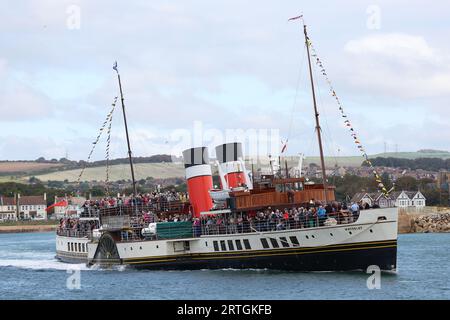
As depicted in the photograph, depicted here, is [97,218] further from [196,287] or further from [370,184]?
[370,184]

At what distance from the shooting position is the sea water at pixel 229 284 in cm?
4659

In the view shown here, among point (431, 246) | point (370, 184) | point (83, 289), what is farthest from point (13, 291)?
point (370, 184)

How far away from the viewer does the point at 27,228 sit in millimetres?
180875

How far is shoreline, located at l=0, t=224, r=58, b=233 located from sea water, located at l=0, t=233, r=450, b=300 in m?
113

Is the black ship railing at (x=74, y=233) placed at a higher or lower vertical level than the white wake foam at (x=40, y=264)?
higher

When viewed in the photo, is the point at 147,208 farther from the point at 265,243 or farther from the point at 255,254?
the point at 265,243

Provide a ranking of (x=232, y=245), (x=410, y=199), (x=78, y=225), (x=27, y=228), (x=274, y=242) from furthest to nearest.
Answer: (x=27, y=228) < (x=410, y=199) < (x=78, y=225) < (x=232, y=245) < (x=274, y=242)

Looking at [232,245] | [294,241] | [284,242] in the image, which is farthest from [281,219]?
[232,245]

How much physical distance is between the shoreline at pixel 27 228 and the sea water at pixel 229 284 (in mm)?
113403

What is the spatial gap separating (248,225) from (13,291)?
13.7 m

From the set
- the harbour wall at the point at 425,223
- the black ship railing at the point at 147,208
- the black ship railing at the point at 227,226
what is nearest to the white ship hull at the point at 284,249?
the black ship railing at the point at 227,226

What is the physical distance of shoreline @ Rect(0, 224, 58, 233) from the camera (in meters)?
179

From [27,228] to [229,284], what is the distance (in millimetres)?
135007

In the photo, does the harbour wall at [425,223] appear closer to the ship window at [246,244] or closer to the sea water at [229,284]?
the sea water at [229,284]
